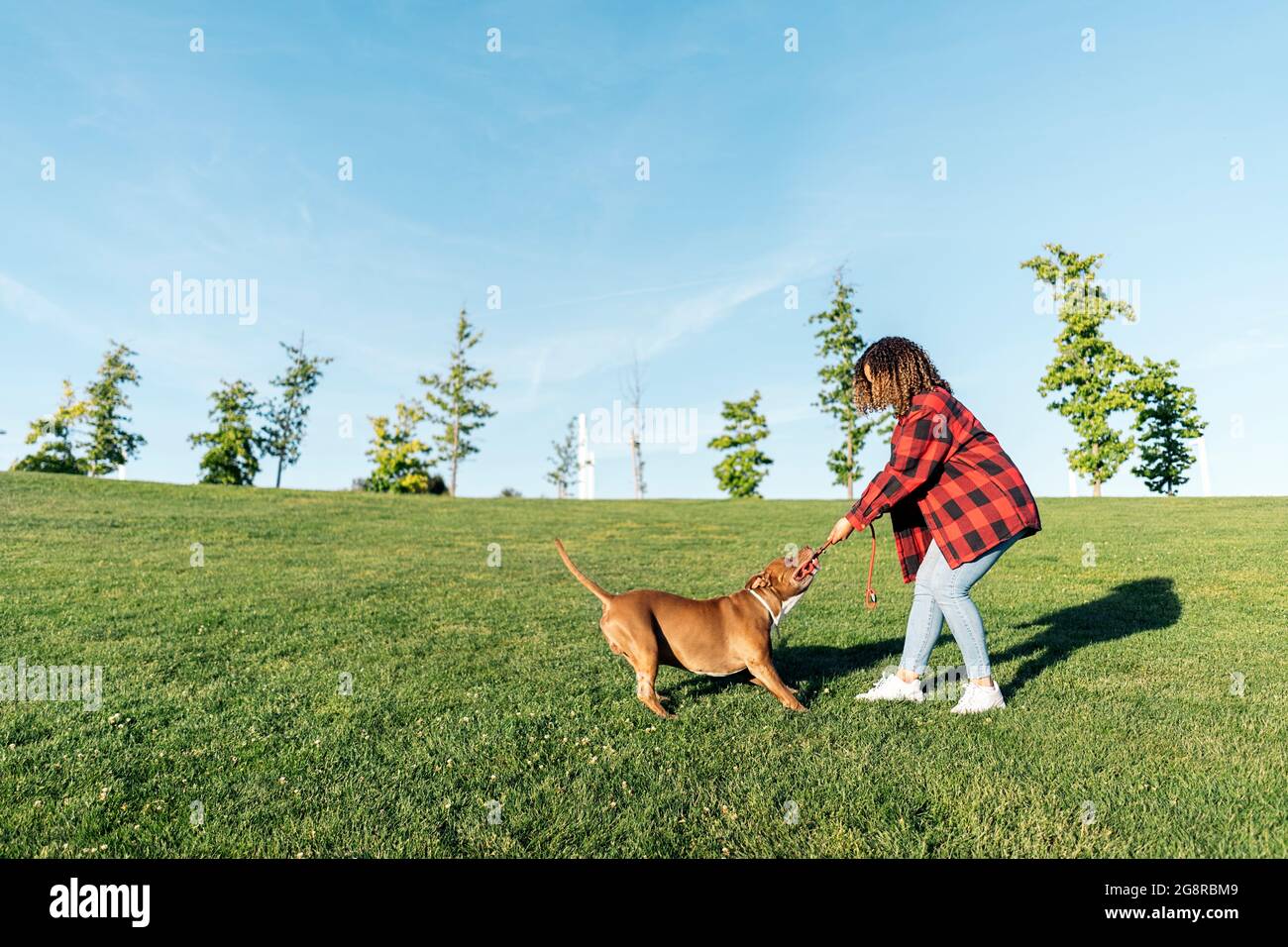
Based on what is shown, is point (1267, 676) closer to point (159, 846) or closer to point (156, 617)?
point (159, 846)

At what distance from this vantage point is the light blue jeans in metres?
5.94

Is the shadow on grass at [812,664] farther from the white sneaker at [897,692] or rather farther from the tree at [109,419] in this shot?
the tree at [109,419]

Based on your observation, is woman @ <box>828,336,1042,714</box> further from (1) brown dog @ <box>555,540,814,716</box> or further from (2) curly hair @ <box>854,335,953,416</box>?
(1) brown dog @ <box>555,540,814,716</box>

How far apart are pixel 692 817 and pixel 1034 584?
1111 cm

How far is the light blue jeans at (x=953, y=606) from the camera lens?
19.5 ft

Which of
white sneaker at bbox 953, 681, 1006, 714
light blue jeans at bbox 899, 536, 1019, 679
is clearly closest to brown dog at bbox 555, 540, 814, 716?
light blue jeans at bbox 899, 536, 1019, 679

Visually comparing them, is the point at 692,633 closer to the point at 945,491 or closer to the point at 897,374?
the point at 945,491

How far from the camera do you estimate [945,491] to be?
5.89 metres

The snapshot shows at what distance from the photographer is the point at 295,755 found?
17.0 feet

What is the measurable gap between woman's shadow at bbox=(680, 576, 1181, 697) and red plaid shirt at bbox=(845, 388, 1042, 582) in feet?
5.98

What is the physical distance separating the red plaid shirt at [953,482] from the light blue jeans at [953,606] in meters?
0.18

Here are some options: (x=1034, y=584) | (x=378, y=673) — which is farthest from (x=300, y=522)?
(x=1034, y=584)

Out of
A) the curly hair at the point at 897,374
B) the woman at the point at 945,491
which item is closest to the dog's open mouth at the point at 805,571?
the woman at the point at 945,491

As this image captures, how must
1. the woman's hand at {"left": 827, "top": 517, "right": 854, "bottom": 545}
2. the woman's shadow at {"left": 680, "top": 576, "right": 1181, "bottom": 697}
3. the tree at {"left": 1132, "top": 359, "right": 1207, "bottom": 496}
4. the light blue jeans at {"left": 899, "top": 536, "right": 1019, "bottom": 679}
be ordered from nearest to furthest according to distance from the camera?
the woman's hand at {"left": 827, "top": 517, "right": 854, "bottom": 545} < the light blue jeans at {"left": 899, "top": 536, "right": 1019, "bottom": 679} < the woman's shadow at {"left": 680, "top": 576, "right": 1181, "bottom": 697} < the tree at {"left": 1132, "top": 359, "right": 1207, "bottom": 496}
